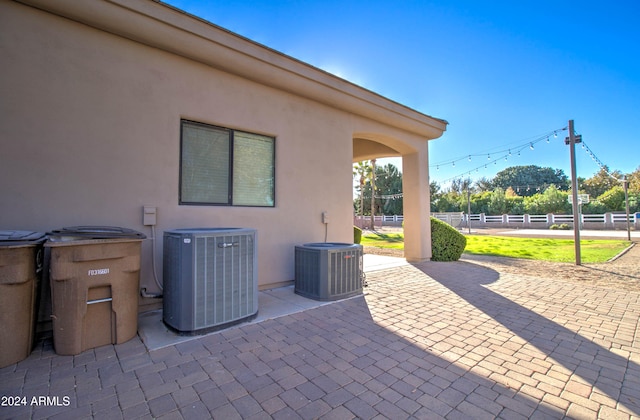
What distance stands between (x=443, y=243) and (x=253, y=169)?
607 cm

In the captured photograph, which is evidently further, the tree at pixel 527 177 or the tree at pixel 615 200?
the tree at pixel 527 177

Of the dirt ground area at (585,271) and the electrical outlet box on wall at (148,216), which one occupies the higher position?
the electrical outlet box on wall at (148,216)

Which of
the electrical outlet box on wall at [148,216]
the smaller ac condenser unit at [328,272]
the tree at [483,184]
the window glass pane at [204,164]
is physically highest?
the tree at [483,184]

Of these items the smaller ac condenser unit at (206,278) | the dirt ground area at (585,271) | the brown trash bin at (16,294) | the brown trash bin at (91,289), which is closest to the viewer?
the brown trash bin at (16,294)

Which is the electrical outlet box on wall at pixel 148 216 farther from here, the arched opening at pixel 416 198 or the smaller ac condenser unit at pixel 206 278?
the arched opening at pixel 416 198

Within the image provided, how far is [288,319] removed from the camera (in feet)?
11.5

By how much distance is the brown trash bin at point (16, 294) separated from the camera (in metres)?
2.27

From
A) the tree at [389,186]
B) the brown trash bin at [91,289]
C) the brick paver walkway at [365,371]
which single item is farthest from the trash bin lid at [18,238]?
the tree at [389,186]

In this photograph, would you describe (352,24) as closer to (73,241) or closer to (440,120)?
(440,120)

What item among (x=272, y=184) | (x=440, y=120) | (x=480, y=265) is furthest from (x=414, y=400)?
(x=440, y=120)

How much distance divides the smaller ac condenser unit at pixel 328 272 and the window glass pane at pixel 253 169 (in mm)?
1146

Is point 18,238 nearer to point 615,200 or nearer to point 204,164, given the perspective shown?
point 204,164

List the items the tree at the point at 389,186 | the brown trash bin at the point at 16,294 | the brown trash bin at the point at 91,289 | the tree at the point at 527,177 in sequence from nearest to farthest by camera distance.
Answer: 1. the brown trash bin at the point at 16,294
2. the brown trash bin at the point at 91,289
3. the tree at the point at 389,186
4. the tree at the point at 527,177

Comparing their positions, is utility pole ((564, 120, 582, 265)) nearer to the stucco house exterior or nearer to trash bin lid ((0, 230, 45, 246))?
the stucco house exterior
